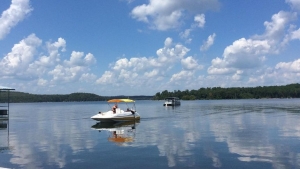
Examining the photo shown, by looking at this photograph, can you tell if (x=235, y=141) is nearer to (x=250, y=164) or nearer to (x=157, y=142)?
(x=157, y=142)

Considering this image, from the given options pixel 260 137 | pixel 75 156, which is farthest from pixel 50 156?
pixel 260 137

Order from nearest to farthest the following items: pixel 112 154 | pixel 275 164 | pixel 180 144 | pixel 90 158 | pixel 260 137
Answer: pixel 275 164
pixel 90 158
pixel 112 154
pixel 180 144
pixel 260 137

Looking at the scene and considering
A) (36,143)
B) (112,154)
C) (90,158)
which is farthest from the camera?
(36,143)

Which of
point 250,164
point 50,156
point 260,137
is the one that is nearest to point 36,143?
point 50,156

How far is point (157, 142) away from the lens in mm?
23234

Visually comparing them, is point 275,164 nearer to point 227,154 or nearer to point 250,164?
point 250,164

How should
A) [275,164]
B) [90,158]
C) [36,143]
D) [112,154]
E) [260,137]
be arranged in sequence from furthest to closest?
[260,137], [36,143], [112,154], [90,158], [275,164]

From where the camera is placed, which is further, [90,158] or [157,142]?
[157,142]

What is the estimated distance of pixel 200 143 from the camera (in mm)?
22625

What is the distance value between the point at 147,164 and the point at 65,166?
4177 millimetres

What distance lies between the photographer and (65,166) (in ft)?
51.8

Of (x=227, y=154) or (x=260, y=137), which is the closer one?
(x=227, y=154)

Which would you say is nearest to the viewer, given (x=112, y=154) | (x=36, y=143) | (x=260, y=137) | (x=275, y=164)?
(x=275, y=164)

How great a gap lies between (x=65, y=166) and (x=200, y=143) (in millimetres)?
10509
